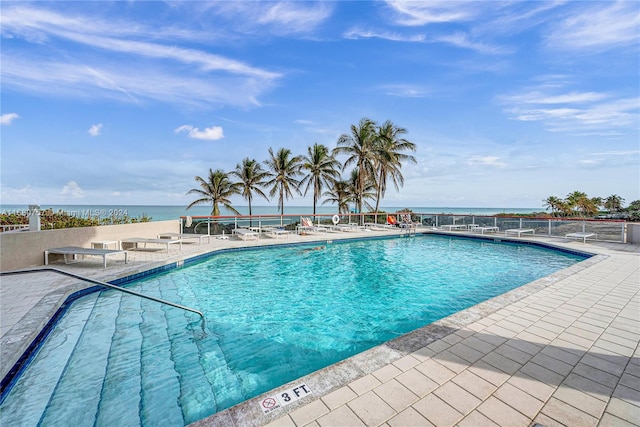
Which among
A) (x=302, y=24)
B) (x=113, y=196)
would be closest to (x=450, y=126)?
(x=302, y=24)

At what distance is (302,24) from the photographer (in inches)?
384

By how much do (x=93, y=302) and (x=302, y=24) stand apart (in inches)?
423

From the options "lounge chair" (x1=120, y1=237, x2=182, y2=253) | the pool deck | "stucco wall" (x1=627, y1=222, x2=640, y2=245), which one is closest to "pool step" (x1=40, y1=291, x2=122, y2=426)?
the pool deck

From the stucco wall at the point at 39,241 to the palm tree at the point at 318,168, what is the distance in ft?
47.8

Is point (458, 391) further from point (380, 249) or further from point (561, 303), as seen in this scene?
point (380, 249)

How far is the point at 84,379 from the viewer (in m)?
2.81

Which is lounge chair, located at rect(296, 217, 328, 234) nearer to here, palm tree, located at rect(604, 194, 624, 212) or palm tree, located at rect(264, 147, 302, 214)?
palm tree, located at rect(264, 147, 302, 214)

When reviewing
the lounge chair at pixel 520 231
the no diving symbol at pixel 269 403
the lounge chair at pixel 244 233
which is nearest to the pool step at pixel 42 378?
the no diving symbol at pixel 269 403

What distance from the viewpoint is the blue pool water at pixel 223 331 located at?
99.4 inches

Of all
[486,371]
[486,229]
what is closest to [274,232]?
[486,371]

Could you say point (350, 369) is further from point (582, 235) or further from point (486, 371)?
point (582, 235)

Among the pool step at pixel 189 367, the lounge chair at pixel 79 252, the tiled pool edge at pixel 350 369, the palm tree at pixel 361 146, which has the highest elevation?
the palm tree at pixel 361 146

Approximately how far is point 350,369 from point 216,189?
22.1 metres

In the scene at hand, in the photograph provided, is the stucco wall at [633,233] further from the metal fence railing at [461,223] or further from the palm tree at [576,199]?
the palm tree at [576,199]
